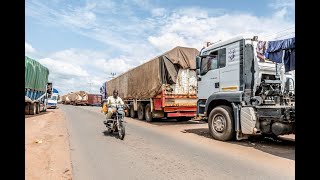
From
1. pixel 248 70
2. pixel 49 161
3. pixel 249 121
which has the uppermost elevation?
pixel 248 70

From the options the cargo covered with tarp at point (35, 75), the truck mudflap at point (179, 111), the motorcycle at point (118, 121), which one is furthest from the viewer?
the cargo covered with tarp at point (35, 75)

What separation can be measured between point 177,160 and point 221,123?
330 centimetres

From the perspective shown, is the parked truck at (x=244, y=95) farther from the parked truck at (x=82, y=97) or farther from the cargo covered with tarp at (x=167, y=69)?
the parked truck at (x=82, y=97)

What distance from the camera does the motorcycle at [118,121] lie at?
9.28 meters

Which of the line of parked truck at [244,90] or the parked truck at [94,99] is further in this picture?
the parked truck at [94,99]

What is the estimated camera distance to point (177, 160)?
622cm

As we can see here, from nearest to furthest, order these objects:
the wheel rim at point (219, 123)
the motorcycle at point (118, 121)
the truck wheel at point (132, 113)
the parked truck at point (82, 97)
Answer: the wheel rim at point (219, 123)
the motorcycle at point (118, 121)
the truck wheel at point (132, 113)
the parked truck at point (82, 97)

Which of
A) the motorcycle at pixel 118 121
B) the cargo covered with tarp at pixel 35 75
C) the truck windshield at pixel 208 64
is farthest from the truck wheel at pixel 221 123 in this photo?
the cargo covered with tarp at pixel 35 75

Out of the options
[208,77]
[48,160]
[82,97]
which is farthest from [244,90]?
[82,97]

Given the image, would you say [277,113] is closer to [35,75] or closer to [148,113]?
[148,113]

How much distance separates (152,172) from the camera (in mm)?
5191
